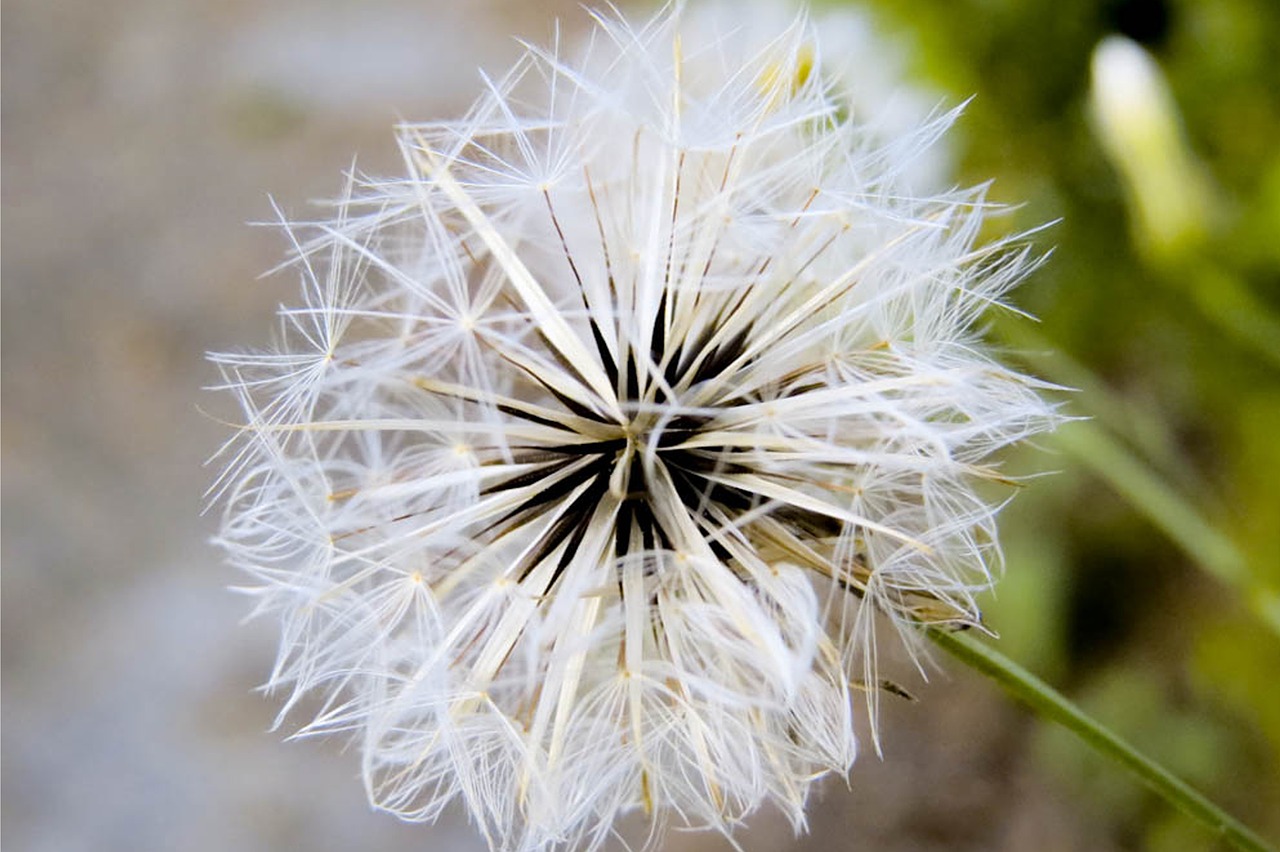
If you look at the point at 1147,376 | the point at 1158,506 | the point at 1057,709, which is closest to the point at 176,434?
the point at 1147,376

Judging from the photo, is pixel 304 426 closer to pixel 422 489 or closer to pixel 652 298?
pixel 422 489

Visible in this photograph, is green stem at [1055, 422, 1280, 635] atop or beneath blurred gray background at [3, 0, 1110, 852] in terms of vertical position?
beneath

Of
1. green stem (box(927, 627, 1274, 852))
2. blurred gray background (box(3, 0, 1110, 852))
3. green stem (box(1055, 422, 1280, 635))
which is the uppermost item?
blurred gray background (box(3, 0, 1110, 852))

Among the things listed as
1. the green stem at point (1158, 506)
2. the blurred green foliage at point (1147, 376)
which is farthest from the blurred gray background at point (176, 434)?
the green stem at point (1158, 506)

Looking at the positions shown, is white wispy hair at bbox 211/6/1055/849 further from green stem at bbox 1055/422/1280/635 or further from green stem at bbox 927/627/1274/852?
green stem at bbox 1055/422/1280/635

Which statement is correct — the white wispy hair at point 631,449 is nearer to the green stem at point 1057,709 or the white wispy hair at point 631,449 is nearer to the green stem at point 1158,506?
the green stem at point 1057,709

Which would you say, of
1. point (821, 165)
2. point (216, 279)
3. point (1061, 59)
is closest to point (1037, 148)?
point (1061, 59)

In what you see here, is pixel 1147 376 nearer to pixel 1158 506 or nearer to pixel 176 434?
pixel 1158 506

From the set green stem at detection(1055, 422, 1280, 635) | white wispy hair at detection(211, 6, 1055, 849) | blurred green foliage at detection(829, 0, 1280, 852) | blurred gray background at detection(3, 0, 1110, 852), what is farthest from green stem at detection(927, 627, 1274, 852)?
blurred gray background at detection(3, 0, 1110, 852)
